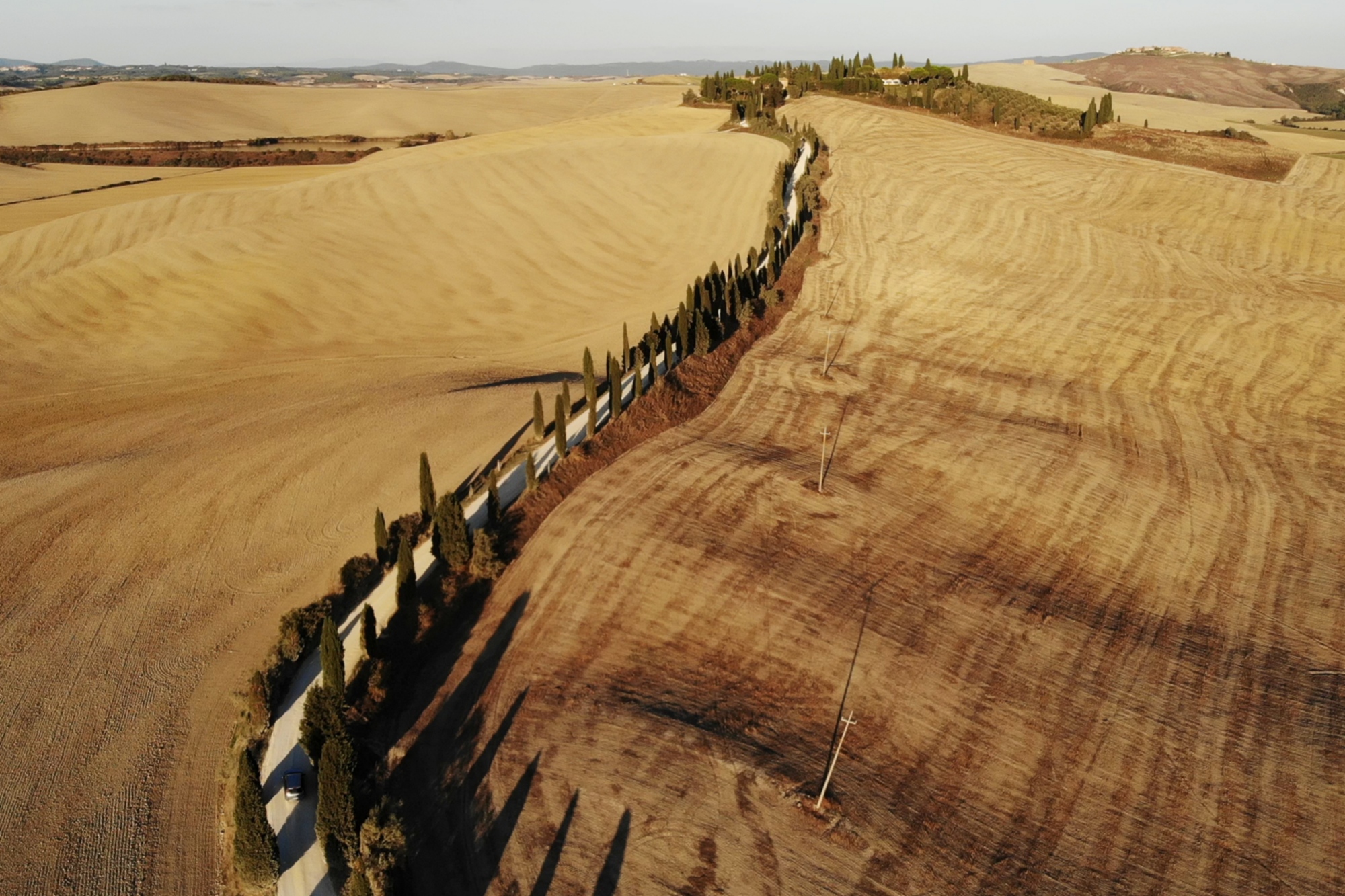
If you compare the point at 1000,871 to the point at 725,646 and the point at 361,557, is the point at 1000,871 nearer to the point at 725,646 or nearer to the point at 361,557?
the point at 725,646

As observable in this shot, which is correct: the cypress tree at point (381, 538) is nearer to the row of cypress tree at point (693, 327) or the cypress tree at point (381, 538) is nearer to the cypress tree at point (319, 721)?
the row of cypress tree at point (693, 327)

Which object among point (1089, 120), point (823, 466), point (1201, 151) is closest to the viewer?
point (823, 466)

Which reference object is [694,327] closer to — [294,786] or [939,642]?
[939,642]

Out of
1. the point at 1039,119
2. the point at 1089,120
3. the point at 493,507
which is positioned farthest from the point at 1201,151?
the point at 493,507

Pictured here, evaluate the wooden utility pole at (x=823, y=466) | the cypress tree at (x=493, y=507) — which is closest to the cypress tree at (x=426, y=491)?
the cypress tree at (x=493, y=507)

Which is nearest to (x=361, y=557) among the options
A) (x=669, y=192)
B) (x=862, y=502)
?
(x=862, y=502)

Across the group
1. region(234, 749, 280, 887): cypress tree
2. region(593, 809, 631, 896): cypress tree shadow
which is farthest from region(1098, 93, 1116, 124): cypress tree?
A: region(234, 749, 280, 887): cypress tree
